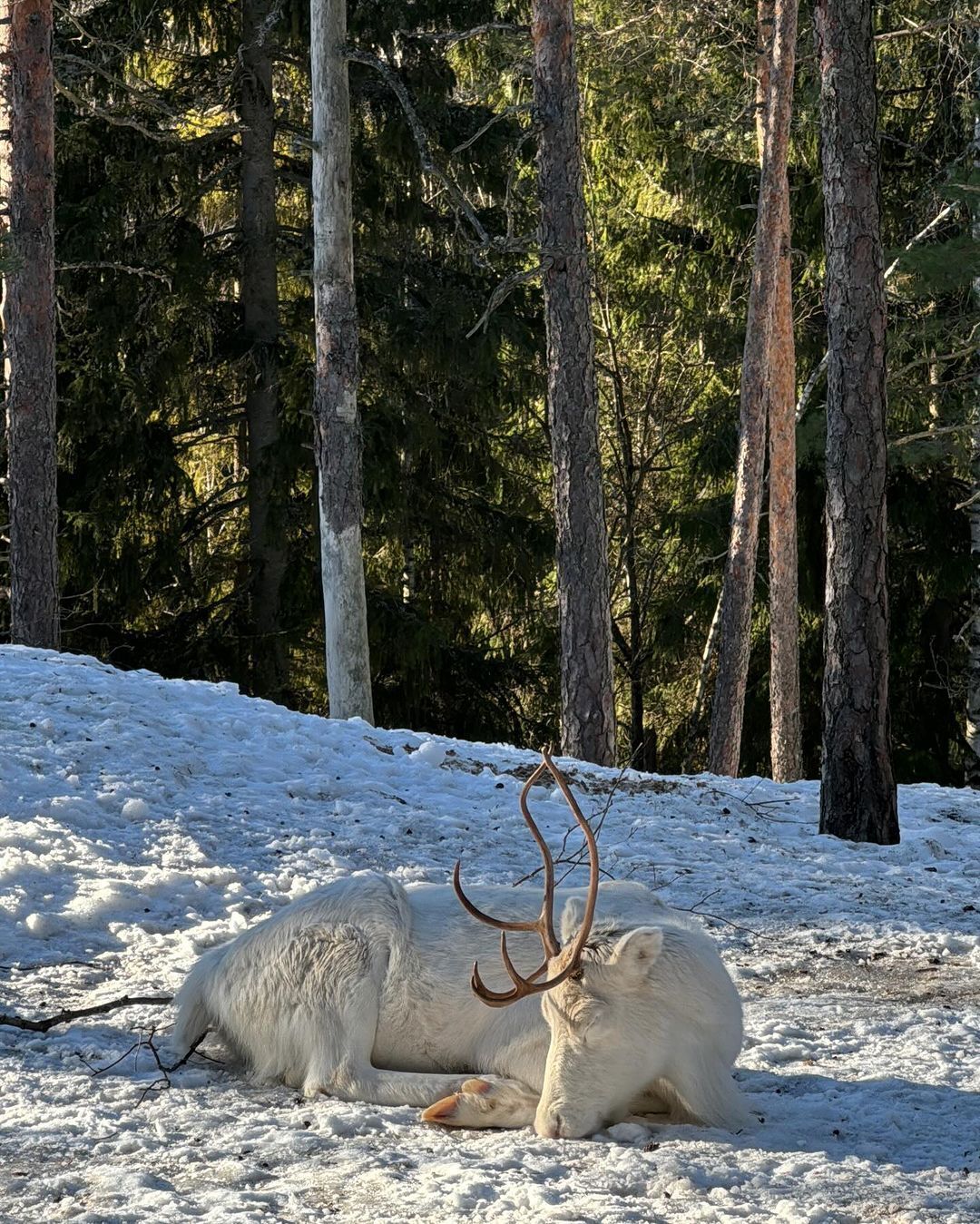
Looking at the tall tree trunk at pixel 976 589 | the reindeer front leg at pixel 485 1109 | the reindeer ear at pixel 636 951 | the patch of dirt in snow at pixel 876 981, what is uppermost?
the tall tree trunk at pixel 976 589

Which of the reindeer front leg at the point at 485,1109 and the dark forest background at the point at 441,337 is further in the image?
the dark forest background at the point at 441,337

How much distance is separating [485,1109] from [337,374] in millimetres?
11324

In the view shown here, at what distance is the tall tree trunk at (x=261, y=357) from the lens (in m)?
20.8

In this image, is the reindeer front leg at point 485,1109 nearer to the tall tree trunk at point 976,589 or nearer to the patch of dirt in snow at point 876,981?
the patch of dirt in snow at point 876,981

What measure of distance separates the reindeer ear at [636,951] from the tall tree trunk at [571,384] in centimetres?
883

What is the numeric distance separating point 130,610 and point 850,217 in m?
14.1

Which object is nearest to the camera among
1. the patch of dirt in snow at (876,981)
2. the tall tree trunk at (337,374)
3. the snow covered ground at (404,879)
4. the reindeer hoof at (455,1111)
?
the snow covered ground at (404,879)

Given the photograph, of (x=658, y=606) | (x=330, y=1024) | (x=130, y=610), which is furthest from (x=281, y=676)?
(x=330, y=1024)

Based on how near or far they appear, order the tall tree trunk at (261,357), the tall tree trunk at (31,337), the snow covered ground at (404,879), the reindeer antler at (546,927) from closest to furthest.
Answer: the snow covered ground at (404,879) < the reindeer antler at (546,927) < the tall tree trunk at (31,337) < the tall tree trunk at (261,357)

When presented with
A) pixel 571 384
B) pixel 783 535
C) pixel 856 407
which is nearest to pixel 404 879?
pixel 856 407

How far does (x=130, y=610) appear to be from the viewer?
848 inches

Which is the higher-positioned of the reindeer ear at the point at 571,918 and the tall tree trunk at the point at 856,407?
the tall tree trunk at the point at 856,407

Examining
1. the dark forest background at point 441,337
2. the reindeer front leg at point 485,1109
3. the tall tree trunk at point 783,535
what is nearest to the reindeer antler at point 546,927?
the reindeer front leg at point 485,1109

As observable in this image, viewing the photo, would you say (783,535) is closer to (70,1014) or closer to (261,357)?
(261,357)
